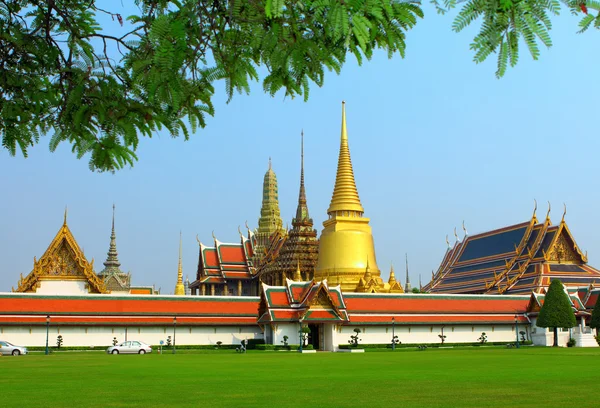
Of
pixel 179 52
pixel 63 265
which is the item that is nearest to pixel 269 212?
pixel 63 265

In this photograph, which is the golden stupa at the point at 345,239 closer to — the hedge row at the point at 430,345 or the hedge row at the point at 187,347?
the hedge row at the point at 430,345

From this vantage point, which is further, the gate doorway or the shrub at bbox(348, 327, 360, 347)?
the gate doorway

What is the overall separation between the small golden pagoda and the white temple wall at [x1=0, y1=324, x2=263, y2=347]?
491cm

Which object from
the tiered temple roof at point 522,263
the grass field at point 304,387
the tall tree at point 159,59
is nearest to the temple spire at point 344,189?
the tiered temple roof at point 522,263

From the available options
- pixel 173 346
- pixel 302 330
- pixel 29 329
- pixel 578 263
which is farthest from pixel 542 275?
pixel 29 329

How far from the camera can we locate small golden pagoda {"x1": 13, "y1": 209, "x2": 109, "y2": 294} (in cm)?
4444

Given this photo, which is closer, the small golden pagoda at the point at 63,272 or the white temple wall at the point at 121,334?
the white temple wall at the point at 121,334

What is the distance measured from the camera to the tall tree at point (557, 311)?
138 ft

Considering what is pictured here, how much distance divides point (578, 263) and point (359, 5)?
5550cm

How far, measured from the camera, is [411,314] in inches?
1757

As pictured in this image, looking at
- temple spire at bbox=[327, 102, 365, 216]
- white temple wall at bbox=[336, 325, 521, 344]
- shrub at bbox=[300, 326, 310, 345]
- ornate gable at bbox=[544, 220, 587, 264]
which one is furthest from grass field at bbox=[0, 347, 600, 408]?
temple spire at bbox=[327, 102, 365, 216]

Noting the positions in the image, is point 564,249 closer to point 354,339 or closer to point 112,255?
point 354,339

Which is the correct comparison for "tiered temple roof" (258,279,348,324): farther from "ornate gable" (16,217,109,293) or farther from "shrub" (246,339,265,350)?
"ornate gable" (16,217,109,293)

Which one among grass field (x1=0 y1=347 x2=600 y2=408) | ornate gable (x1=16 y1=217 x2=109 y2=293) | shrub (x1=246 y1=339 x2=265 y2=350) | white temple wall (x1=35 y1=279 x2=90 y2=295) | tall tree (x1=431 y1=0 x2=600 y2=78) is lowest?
grass field (x1=0 y1=347 x2=600 y2=408)
